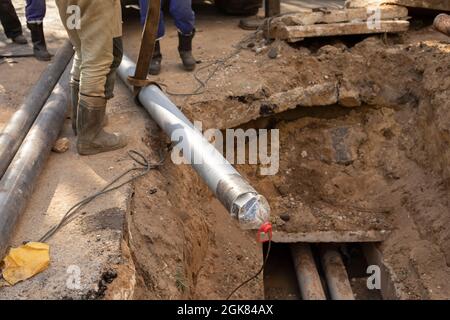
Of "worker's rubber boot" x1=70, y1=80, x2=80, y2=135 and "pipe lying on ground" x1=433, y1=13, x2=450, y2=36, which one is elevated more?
"pipe lying on ground" x1=433, y1=13, x2=450, y2=36

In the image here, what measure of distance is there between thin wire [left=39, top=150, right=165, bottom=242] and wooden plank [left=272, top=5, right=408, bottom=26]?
8.23ft

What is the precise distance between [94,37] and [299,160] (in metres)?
2.82

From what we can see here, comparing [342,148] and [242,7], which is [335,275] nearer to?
[342,148]

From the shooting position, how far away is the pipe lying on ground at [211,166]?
2.71m

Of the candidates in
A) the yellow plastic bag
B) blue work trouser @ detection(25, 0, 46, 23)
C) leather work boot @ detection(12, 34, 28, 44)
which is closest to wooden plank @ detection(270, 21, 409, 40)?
blue work trouser @ detection(25, 0, 46, 23)

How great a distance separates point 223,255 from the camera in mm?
4371

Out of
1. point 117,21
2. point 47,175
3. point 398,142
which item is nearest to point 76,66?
point 117,21

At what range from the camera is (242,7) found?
7.15 m

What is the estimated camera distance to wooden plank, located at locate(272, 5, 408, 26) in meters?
5.48

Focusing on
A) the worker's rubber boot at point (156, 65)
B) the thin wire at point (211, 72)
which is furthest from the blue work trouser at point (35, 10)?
the thin wire at point (211, 72)

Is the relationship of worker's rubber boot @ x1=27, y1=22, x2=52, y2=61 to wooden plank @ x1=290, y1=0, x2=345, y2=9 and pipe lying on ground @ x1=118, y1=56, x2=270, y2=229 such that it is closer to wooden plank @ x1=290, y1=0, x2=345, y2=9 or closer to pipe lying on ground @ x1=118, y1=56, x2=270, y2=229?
pipe lying on ground @ x1=118, y1=56, x2=270, y2=229

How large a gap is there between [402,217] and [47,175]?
3.51 meters

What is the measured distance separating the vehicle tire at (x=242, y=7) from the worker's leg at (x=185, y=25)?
2.25 meters

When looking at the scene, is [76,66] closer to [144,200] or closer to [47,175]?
[47,175]
